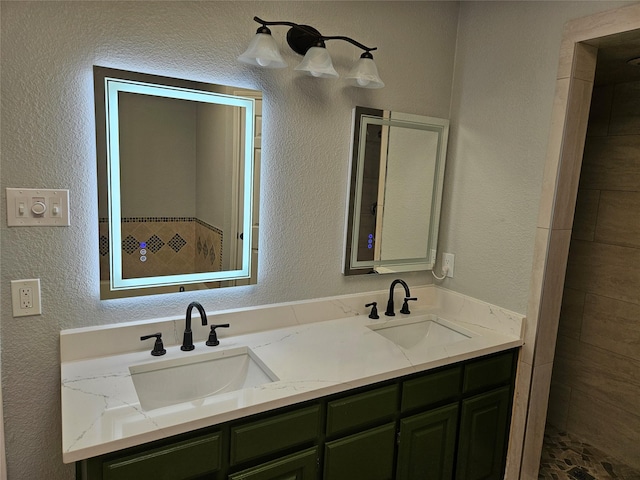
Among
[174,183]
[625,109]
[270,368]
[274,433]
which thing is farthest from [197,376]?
[625,109]

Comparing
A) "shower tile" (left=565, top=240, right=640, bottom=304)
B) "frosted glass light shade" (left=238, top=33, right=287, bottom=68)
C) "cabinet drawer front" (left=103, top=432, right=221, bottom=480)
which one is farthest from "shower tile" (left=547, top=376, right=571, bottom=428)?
"frosted glass light shade" (left=238, top=33, right=287, bottom=68)

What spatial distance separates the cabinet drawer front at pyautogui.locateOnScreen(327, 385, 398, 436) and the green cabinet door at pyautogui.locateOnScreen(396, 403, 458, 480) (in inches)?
4.7

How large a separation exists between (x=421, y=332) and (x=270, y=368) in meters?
0.93

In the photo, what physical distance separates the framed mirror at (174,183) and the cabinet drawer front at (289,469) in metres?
0.71

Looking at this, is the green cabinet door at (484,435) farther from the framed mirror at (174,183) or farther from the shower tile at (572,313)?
the framed mirror at (174,183)

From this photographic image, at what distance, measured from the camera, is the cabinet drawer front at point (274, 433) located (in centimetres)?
131

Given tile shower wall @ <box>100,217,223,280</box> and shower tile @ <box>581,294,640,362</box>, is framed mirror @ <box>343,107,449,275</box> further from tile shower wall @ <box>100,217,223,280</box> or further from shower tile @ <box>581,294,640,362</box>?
shower tile @ <box>581,294,640,362</box>

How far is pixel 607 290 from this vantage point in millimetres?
2459

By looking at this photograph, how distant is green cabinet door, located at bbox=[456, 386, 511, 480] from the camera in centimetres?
189

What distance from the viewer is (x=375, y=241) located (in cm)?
216

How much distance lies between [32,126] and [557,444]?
308 cm

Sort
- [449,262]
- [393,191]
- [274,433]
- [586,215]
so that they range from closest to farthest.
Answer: [274,433], [393,191], [449,262], [586,215]

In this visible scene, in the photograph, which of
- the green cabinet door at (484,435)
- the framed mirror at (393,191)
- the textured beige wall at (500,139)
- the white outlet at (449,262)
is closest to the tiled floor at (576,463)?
the green cabinet door at (484,435)

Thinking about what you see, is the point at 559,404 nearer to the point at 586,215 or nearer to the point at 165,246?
the point at 586,215
